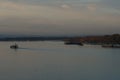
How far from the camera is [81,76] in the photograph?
10609 millimetres

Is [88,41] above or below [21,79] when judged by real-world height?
above

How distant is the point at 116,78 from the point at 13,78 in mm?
3551

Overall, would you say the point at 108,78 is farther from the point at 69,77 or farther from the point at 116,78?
the point at 69,77

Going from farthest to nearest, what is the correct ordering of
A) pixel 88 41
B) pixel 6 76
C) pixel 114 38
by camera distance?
1. pixel 88 41
2. pixel 114 38
3. pixel 6 76

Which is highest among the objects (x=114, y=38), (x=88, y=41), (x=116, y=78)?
(x=88, y=41)

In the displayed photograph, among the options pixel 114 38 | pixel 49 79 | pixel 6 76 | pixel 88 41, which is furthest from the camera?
pixel 88 41

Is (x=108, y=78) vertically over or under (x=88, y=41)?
under

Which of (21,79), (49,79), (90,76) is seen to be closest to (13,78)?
(21,79)

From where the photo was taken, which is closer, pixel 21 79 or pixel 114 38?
pixel 21 79

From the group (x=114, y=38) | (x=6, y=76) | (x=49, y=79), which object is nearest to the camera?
(x=49, y=79)

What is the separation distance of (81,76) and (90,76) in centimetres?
32

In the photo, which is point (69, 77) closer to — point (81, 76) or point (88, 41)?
point (81, 76)

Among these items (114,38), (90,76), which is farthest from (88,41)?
(90,76)

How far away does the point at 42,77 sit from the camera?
10258 mm
